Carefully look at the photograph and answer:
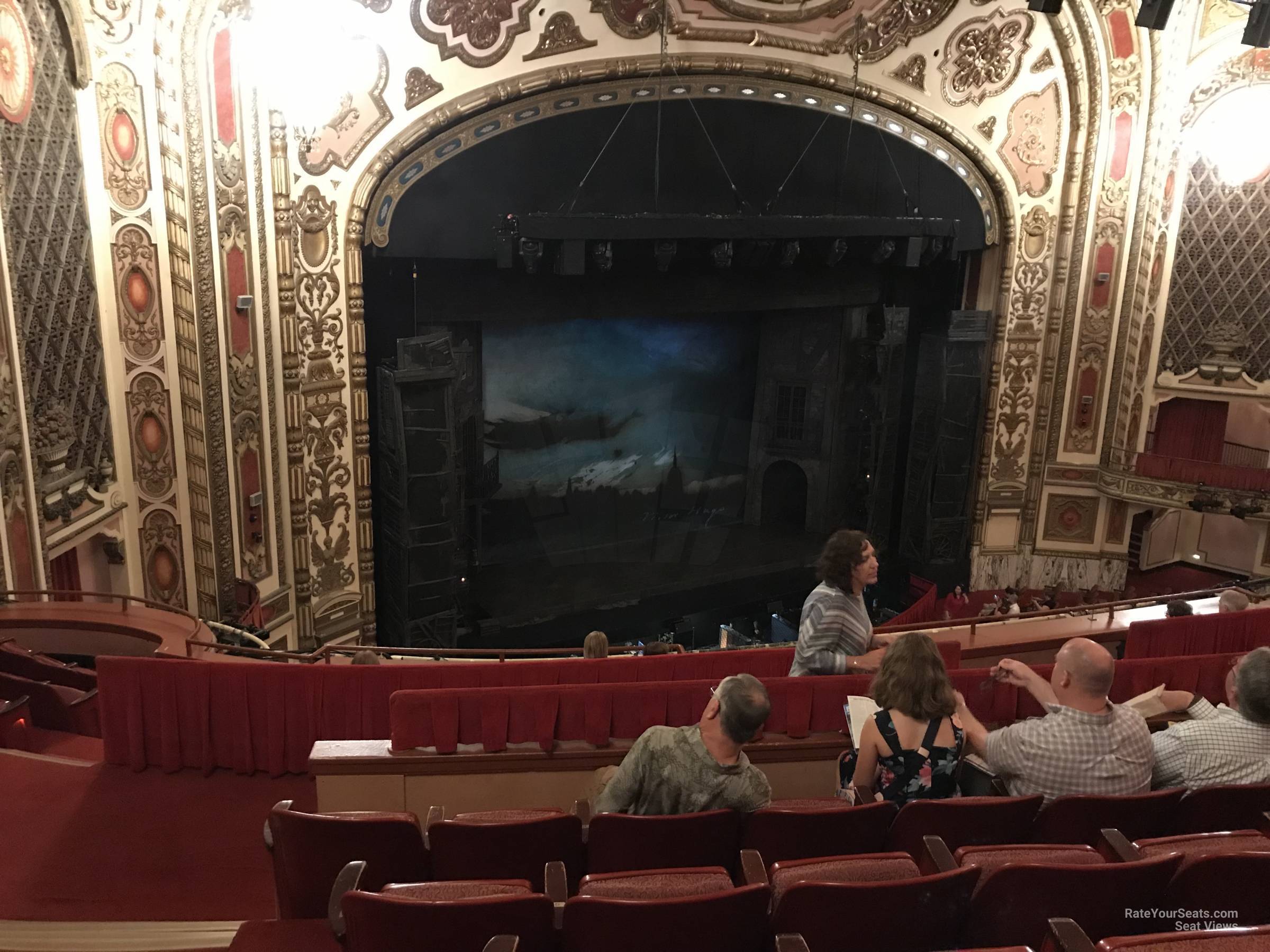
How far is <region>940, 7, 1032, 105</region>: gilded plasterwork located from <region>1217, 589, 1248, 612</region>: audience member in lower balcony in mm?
7825

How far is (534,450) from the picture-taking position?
12305 millimetres

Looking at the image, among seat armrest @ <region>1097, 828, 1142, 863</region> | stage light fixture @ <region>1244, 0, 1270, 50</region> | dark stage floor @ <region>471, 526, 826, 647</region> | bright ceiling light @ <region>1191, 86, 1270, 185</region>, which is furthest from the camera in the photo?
bright ceiling light @ <region>1191, 86, 1270, 185</region>

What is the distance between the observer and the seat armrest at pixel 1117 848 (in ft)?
8.44

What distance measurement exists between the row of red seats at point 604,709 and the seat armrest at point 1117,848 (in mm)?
1192

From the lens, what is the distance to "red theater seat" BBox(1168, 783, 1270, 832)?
291 centimetres

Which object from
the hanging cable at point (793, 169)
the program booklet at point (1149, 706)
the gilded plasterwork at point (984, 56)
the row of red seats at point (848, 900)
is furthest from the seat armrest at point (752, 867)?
the gilded plasterwork at point (984, 56)

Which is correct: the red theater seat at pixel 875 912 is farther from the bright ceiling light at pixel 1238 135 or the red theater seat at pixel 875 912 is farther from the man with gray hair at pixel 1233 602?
the bright ceiling light at pixel 1238 135

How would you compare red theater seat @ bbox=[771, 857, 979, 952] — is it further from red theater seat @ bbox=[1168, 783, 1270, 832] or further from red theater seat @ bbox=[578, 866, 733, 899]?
red theater seat @ bbox=[1168, 783, 1270, 832]

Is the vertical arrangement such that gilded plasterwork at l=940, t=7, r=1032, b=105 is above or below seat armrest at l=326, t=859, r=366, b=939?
above

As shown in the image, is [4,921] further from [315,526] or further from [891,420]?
[891,420]

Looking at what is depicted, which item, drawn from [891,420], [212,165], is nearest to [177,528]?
[212,165]

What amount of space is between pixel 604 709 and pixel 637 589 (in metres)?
8.60

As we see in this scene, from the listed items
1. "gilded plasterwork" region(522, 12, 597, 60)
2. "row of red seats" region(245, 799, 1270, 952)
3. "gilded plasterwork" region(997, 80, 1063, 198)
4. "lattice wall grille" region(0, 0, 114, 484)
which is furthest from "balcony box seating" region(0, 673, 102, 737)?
"gilded plasterwork" region(997, 80, 1063, 198)

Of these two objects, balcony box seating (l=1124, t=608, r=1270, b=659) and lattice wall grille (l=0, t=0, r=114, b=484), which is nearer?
balcony box seating (l=1124, t=608, r=1270, b=659)
